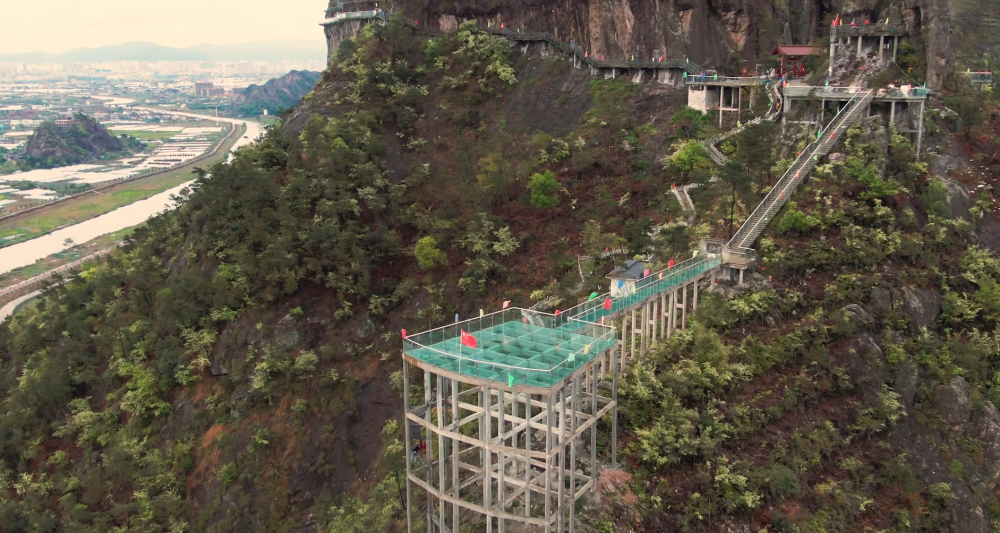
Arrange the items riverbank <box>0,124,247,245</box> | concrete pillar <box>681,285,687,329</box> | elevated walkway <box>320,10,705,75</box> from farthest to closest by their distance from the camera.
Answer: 1. riverbank <box>0,124,247,245</box>
2. elevated walkway <box>320,10,705,75</box>
3. concrete pillar <box>681,285,687,329</box>

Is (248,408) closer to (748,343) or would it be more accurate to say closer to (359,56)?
(748,343)

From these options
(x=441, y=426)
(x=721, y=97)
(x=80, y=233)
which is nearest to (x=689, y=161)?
(x=721, y=97)

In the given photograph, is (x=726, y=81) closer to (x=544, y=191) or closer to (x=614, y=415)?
(x=544, y=191)

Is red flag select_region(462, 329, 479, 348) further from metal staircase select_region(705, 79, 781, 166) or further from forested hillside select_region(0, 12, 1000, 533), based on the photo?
metal staircase select_region(705, 79, 781, 166)

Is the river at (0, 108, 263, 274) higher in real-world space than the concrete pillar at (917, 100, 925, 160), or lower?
lower

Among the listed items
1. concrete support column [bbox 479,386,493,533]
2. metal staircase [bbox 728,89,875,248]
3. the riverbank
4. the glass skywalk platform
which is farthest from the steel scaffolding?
the riverbank

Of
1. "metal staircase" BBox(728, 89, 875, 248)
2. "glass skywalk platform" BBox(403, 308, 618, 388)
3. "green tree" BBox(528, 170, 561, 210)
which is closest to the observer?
"glass skywalk platform" BBox(403, 308, 618, 388)

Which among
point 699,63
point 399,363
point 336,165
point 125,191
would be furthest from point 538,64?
point 125,191
